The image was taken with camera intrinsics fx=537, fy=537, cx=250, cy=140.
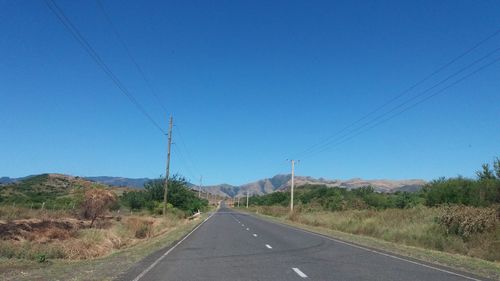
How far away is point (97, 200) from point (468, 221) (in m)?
26.9

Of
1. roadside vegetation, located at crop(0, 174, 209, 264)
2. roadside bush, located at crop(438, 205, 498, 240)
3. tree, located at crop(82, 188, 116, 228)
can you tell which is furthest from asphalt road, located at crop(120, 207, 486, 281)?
tree, located at crop(82, 188, 116, 228)

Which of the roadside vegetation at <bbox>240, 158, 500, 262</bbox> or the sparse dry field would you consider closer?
the sparse dry field

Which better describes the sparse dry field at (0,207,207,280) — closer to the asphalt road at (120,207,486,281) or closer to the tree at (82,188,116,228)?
the asphalt road at (120,207,486,281)

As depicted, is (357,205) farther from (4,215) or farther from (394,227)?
(4,215)

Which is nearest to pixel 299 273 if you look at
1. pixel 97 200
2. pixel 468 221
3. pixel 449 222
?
pixel 468 221

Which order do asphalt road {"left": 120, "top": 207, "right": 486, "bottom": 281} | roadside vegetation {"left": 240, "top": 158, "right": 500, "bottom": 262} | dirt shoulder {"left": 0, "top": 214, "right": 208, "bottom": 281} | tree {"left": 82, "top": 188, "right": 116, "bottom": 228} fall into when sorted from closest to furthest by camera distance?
dirt shoulder {"left": 0, "top": 214, "right": 208, "bottom": 281} < asphalt road {"left": 120, "top": 207, "right": 486, "bottom": 281} < roadside vegetation {"left": 240, "top": 158, "right": 500, "bottom": 262} < tree {"left": 82, "top": 188, "right": 116, "bottom": 228}

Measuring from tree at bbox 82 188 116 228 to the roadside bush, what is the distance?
81.0ft

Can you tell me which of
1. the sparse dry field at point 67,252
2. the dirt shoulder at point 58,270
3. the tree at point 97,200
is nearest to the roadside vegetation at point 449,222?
the sparse dry field at point 67,252

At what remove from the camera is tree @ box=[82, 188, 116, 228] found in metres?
41.0

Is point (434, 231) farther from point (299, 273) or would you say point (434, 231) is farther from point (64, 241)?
point (64, 241)

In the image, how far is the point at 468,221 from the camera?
25.8 meters

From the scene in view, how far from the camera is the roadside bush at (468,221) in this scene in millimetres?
25141

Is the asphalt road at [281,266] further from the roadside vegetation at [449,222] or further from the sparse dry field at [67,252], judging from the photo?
the roadside vegetation at [449,222]

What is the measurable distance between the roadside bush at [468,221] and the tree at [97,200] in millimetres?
24681
